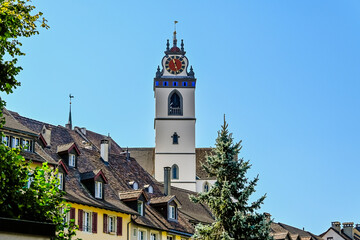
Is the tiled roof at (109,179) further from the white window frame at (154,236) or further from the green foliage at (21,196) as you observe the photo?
the green foliage at (21,196)

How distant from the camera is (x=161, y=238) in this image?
48.7 m

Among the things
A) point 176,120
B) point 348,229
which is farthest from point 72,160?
point 348,229

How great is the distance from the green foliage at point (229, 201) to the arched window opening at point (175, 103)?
57.2 meters

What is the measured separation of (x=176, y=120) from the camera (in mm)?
95938

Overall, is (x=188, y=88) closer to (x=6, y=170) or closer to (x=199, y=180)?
(x=199, y=180)

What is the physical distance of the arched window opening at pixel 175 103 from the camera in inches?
3804

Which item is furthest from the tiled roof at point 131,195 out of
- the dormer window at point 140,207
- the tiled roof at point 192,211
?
the tiled roof at point 192,211

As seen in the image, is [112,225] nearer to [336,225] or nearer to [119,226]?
[119,226]

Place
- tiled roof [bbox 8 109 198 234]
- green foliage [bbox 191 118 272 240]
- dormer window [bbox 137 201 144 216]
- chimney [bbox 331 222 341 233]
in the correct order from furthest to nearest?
chimney [bbox 331 222 341 233], dormer window [bbox 137 201 144 216], tiled roof [bbox 8 109 198 234], green foliage [bbox 191 118 272 240]

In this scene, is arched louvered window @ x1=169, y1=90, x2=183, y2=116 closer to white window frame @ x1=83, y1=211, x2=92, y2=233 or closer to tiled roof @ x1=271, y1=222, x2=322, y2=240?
tiled roof @ x1=271, y1=222, x2=322, y2=240

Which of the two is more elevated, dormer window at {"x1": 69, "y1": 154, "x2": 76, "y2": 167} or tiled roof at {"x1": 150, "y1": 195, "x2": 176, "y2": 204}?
dormer window at {"x1": 69, "y1": 154, "x2": 76, "y2": 167}

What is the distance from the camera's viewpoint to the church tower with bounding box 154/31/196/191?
9319cm

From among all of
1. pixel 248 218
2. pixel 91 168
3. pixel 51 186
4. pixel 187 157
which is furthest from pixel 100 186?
pixel 187 157

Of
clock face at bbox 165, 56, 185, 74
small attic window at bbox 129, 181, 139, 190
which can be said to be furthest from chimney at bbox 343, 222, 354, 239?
small attic window at bbox 129, 181, 139, 190
